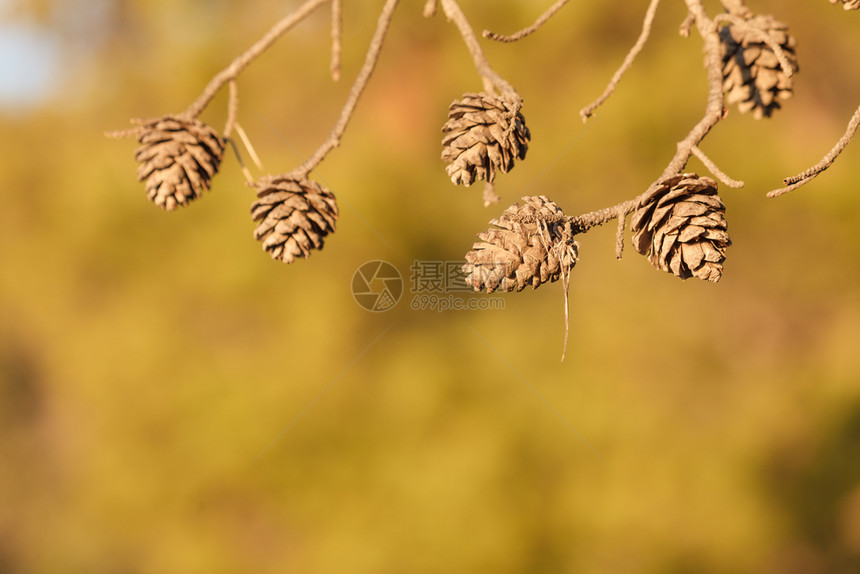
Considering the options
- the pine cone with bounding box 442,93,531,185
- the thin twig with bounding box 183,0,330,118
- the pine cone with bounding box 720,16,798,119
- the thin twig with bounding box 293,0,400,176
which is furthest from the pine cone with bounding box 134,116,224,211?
the pine cone with bounding box 720,16,798,119

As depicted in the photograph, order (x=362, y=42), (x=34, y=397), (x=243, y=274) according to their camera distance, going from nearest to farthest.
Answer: (x=243, y=274) → (x=362, y=42) → (x=34, y=397)

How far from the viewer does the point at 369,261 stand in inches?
88.2

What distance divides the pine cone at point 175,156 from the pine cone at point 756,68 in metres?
0.79

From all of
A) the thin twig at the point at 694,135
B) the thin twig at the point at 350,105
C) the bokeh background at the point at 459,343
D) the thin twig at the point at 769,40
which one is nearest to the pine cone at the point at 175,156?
the thin twig at the point at 350,105

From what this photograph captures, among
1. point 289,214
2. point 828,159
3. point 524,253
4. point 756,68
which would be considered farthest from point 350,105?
point 756,68

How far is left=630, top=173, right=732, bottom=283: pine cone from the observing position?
2.18 ft

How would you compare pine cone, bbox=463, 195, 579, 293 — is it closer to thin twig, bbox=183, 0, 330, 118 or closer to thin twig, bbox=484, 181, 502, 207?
thin twig, bbox=484, 181, 502, 207

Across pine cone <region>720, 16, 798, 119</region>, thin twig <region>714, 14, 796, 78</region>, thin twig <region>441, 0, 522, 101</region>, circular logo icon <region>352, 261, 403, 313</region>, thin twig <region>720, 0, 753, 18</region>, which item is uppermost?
circular logo icon <region>352, 261, 403, 313</region>

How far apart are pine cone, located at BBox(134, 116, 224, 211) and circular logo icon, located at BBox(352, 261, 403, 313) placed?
136 cm

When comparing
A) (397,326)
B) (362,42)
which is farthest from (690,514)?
(362,42)

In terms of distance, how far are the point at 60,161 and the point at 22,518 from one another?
2.10 metres

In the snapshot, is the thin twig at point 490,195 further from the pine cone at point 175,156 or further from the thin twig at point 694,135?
the pine cone at point 175,156

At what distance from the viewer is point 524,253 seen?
0.67 metres

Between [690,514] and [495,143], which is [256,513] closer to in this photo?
[690,514]
